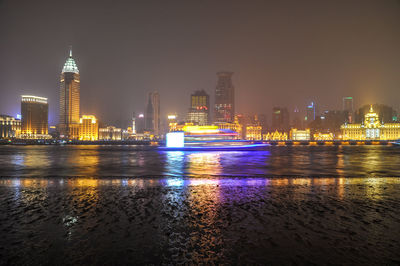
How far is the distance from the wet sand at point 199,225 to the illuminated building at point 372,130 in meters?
200

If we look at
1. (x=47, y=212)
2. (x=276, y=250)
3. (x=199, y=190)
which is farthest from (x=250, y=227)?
(x=47, y=212)

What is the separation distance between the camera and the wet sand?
4582 millimetres

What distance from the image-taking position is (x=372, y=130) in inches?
6929

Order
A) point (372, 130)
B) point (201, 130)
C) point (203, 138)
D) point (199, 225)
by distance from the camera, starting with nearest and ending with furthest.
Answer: point (199, 225), point (203, 138), point (201, 130), point (372, 130)

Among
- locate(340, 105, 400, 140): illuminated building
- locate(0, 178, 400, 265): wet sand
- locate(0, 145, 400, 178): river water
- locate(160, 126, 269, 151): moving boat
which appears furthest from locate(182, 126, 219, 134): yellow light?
locate(340, 105, 400, 140): illuminated building

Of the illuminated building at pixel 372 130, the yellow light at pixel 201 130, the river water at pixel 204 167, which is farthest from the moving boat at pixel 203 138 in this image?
the illuminated building at pixel 372 130

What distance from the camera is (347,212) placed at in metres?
7.15

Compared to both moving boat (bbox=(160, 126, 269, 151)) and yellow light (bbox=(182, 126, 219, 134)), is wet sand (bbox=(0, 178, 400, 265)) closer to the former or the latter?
moving boat (bbox=(160, 126, 269, 151))

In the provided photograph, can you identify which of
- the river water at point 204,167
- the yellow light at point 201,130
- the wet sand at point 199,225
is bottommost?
the river water at point 204,167

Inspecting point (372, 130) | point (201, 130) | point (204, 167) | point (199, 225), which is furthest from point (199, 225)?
point (372, 130)

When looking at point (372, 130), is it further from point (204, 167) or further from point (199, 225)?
point (199, 225)

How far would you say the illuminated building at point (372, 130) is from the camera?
16975 cm

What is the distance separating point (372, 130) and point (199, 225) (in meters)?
209

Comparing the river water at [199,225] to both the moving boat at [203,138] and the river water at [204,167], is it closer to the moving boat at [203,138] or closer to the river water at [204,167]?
the river water at [204,167]
